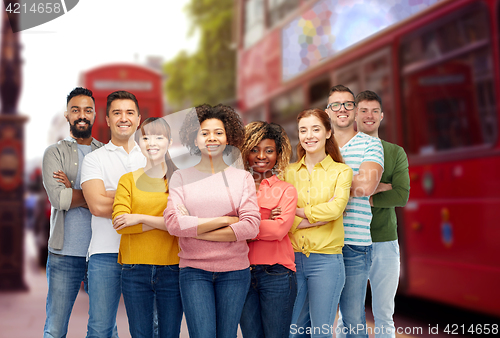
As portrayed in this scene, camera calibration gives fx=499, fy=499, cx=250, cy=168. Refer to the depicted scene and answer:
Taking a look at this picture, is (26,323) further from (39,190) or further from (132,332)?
(39,190)

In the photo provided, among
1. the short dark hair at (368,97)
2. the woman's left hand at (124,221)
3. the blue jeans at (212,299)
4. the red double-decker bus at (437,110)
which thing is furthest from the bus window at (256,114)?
the blue jeans at (212,299)

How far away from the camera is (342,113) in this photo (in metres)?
2.70

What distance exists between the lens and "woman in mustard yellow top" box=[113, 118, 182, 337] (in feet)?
7.54

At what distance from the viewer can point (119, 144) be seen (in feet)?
Answer: 8.50

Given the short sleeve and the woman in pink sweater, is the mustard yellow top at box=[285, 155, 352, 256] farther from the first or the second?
the woman in pink sweater

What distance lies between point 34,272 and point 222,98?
10.2 metres

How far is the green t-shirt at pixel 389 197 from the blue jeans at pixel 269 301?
2.29ft

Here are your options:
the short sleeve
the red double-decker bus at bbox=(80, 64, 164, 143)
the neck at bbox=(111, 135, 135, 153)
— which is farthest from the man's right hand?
the red double-decker bus at bbox=(80, 64, 164, 143)

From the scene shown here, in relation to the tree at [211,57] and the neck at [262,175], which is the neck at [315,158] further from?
the tree at [211,57]

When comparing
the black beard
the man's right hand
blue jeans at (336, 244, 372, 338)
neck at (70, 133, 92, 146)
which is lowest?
blue jeans at (336, 244, 372, 338)

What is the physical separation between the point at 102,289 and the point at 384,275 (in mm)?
1494

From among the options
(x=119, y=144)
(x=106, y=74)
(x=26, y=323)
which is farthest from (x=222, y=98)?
(x=119, y=144)

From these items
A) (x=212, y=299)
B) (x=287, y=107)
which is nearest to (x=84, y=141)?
(x=212, y=299)

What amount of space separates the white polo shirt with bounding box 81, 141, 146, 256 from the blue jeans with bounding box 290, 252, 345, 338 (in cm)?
92
